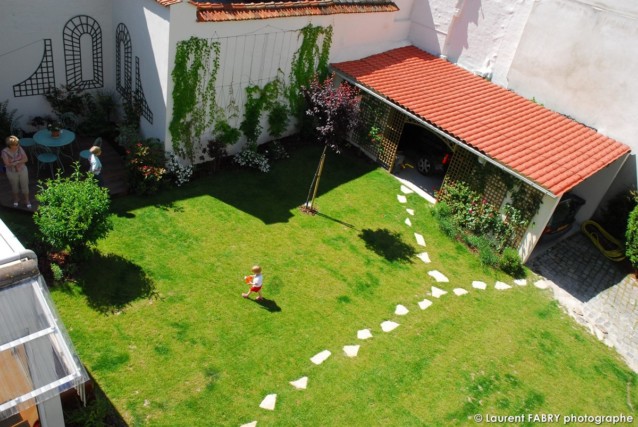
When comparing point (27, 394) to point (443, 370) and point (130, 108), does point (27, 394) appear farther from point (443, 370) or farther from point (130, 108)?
point (130, 108)

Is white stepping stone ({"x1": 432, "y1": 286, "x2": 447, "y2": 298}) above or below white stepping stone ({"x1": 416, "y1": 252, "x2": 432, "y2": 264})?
below

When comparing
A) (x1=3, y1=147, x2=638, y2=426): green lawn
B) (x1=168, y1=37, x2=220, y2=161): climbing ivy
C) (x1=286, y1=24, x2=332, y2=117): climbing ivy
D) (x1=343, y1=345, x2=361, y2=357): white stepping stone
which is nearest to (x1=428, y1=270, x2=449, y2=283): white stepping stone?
(x1=3, y1=147, x2=638, y2=426): green lawn

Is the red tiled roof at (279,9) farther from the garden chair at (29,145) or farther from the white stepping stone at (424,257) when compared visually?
the white stepping stone at (424,257)

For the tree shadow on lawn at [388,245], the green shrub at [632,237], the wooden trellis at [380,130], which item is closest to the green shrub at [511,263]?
the tree shadow on lawn at [388,245]

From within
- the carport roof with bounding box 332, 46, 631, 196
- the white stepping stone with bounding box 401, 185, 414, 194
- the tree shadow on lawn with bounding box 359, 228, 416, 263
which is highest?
the carport roof with bounding box 332, 46, 631, 196

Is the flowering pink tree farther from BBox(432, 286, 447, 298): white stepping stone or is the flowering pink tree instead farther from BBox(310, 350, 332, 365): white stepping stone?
BBox(310, 350, 332, 365): white stepping stone

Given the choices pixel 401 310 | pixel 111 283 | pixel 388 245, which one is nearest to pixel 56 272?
pixel 111 283

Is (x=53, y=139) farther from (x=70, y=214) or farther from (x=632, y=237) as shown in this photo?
(x=632, y=237)
